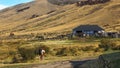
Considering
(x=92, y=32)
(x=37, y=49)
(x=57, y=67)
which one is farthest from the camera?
(x=92, y=32)

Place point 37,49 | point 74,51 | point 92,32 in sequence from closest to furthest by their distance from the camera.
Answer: point 37,49
point 74,51
point 92,32

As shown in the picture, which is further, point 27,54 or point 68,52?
point 68,52

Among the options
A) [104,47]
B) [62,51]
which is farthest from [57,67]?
[104,47]

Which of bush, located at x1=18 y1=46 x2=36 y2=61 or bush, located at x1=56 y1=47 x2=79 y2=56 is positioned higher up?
bush, located at x1=18 y1=46 x2=36 y2=61

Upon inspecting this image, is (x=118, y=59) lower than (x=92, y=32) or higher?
higher

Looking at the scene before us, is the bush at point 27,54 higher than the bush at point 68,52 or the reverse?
higher

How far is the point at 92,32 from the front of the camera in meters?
147

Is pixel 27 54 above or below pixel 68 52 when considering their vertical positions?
above

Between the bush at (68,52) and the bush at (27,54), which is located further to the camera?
the bush at (68,52)

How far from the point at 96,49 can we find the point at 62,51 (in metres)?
5.76

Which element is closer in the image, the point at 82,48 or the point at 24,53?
the point at 24,53

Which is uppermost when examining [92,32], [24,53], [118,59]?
[118,59]

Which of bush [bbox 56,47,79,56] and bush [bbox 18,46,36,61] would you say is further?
bush [bbox 56,47,79,56]

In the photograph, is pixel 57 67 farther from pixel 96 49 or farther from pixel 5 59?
pixel 96 49
